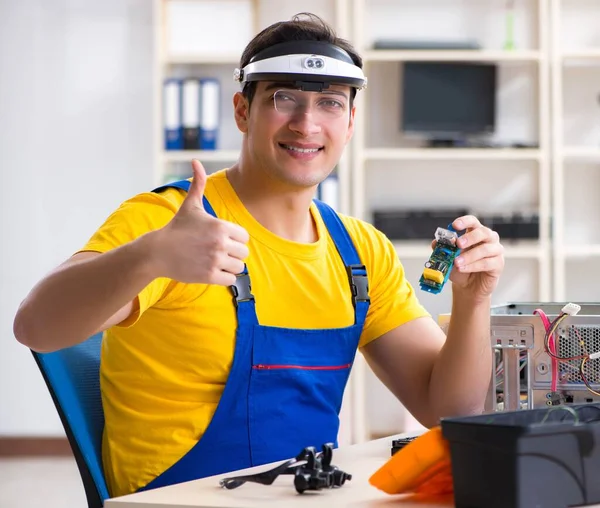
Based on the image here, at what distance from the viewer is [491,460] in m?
1.21

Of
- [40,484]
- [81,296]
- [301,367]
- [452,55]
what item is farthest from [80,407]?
[452,55]

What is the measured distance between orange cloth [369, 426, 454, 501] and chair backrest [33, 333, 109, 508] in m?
0.58

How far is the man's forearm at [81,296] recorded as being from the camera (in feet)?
4.81

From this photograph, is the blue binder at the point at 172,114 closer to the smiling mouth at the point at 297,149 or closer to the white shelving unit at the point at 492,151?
the white shelving unit at the point at 492,151

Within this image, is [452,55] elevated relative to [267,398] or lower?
elevated

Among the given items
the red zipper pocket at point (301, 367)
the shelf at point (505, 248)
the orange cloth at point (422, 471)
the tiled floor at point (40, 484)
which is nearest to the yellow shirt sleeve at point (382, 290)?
the red zipper pocket at point (301, 367)

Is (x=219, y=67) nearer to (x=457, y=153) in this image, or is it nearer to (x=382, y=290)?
(x=457, y=153)

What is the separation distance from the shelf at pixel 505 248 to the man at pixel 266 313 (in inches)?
108

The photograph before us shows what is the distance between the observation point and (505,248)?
4.89 metres

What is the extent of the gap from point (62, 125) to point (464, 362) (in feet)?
12.4

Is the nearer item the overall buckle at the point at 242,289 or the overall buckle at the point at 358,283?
the overall buckle at the point at 242,289

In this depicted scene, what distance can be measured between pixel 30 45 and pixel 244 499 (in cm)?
435

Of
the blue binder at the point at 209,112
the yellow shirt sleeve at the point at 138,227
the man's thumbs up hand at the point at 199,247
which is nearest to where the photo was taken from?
the man's thumbs up hand at the point at 199,247

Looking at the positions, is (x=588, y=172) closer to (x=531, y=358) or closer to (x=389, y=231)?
(x=389, y=231)
